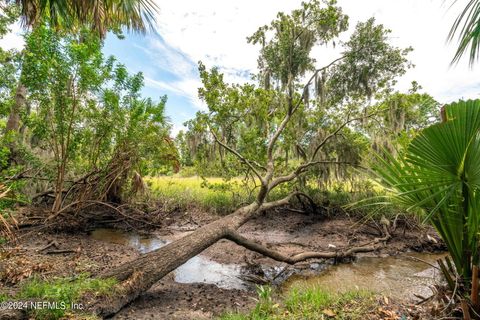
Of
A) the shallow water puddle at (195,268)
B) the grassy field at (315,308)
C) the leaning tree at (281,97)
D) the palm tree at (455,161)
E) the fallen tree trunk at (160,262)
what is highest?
the leaning tree at (281,97)

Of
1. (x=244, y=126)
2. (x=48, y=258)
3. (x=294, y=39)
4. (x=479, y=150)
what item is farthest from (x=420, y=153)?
(x=244, y=126)

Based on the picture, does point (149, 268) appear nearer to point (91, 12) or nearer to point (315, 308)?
point (315, 308)

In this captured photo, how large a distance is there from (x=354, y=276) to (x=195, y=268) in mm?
3484

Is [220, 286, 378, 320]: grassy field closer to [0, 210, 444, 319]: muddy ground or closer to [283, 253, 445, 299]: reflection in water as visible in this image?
[0, 210, 444, 319]: muddy ground

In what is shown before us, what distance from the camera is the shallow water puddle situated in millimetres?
4853

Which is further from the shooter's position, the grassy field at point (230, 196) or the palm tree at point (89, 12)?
the grassy field at point (230, 196)

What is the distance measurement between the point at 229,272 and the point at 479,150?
482 centimetres

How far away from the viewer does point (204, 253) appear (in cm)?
673

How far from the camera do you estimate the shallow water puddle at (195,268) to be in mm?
4853

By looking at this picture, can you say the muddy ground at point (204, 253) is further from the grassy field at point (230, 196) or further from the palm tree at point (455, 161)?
the palm tree at point (455, 161)

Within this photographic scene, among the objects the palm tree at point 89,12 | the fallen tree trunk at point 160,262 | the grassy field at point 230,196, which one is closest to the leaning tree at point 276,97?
the fallen tree trunk at point 160,262

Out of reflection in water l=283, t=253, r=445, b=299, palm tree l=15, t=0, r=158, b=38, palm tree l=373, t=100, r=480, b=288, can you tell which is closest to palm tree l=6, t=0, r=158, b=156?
palm tree l=15, t=0, r=158, b=38

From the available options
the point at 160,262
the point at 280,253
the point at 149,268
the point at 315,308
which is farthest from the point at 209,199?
the point at 315,308

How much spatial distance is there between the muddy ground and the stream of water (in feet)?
1.42
